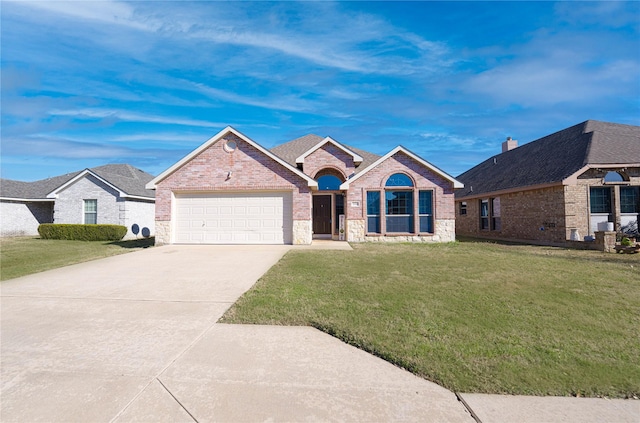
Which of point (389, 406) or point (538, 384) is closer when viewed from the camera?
point (389, 406)

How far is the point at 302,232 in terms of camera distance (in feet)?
48.5

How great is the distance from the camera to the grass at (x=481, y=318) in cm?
339

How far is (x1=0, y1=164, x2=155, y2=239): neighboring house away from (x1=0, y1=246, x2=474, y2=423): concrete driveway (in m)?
16.9

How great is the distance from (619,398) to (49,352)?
20.8ft

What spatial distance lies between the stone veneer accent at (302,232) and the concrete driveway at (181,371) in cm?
873

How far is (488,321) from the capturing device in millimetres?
4844

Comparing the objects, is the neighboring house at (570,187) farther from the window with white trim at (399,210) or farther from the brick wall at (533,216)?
the window with white trim at (399,210)

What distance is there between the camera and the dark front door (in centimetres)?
1894

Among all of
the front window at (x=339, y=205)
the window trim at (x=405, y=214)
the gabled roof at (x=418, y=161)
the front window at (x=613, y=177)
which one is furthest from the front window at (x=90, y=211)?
the front window at (x=613, y=177)

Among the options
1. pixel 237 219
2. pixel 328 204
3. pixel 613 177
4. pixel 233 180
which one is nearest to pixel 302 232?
pixel 237 219

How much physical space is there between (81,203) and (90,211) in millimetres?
825

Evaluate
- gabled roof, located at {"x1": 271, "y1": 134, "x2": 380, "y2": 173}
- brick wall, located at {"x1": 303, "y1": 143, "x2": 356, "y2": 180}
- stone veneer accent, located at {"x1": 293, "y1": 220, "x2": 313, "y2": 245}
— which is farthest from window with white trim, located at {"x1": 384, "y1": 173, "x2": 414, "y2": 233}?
stone veneer accent, located at {"x1": 293, "y1": 220, "x2": 313, "y2": 245}

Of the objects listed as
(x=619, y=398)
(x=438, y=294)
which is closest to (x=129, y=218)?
(x=438, y=294)

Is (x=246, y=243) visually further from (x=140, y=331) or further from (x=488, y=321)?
(x=488, y=321)
